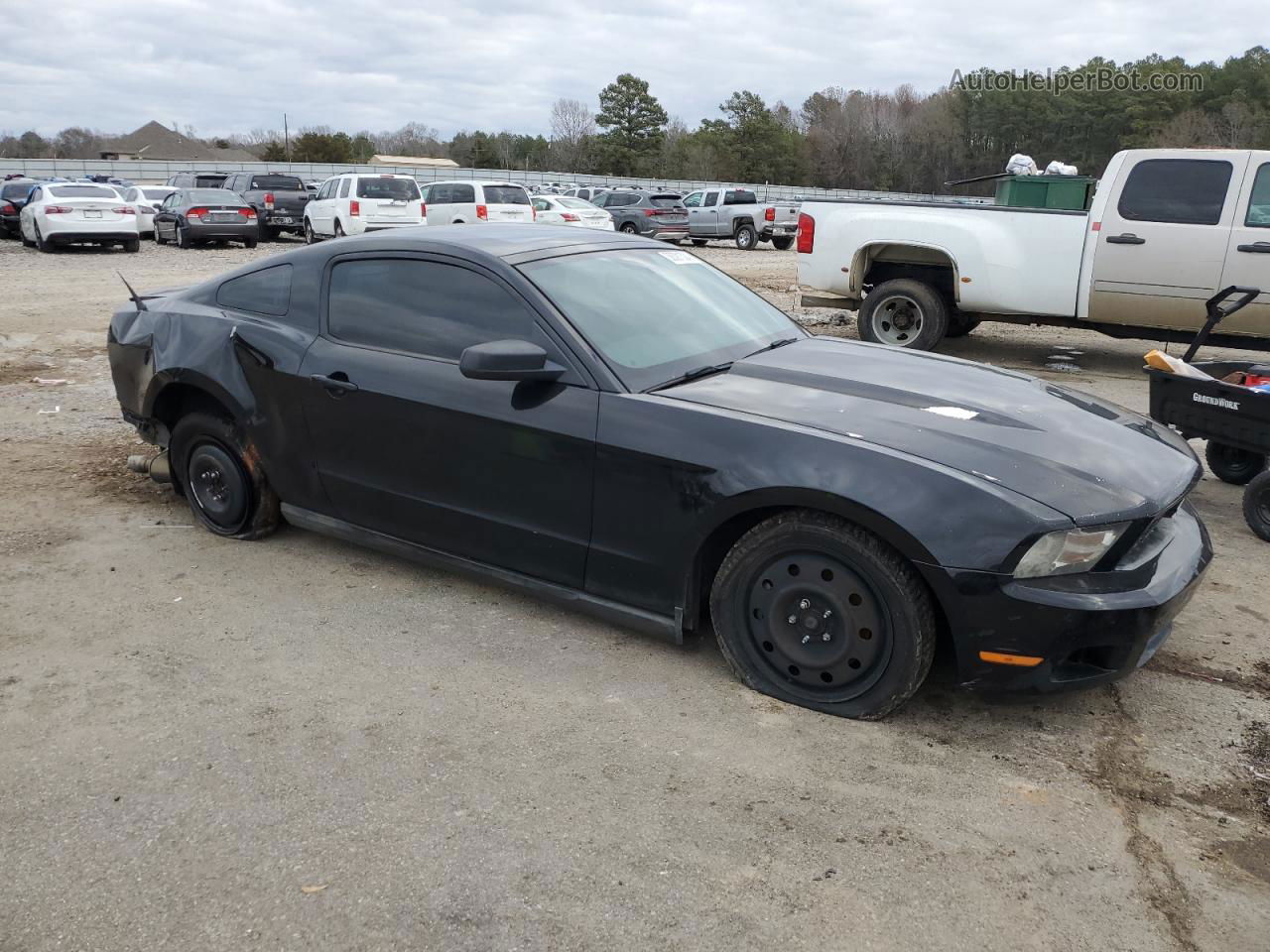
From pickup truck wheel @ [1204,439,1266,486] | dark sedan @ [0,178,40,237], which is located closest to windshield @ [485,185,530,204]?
dark sedan @ [0,178,40,237]

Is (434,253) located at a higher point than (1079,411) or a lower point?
higher

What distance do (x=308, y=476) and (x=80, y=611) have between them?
106 centimetres

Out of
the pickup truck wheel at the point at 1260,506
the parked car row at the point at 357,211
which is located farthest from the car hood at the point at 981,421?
the parked car row at the point at 357,211

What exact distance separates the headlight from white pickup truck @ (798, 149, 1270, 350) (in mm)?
6927

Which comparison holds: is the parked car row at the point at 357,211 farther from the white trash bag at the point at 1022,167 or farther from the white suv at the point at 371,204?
the white trash bag at the point at 1022,167

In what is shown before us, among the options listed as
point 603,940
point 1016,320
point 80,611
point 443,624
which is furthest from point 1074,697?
point 1016,320

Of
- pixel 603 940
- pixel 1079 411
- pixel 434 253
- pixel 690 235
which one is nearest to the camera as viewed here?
pixel 603 940

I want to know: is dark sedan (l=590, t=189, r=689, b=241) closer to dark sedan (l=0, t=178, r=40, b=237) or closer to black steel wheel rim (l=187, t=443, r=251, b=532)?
dark sedan (l=0, t=178, r=40, b=237)

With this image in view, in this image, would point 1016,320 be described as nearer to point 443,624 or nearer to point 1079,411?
point 1079,411

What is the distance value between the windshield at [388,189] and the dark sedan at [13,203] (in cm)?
840

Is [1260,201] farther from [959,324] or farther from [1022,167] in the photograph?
[1022,167]

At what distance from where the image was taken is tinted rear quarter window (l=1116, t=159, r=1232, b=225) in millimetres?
8711

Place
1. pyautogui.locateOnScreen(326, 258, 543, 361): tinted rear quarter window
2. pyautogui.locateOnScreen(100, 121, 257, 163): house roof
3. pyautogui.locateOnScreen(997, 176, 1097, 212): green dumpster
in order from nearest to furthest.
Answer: pyautogui.locateOnScreen(326, 258, 543, 361): tinted rear quarter window → pyautogui.locateOnScreen(997, 176, 1097, 212): green dumpster → pyautogui.locateOnScreen(100, 121, 257, 163): house roof

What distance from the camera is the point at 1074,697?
3.48 meters
